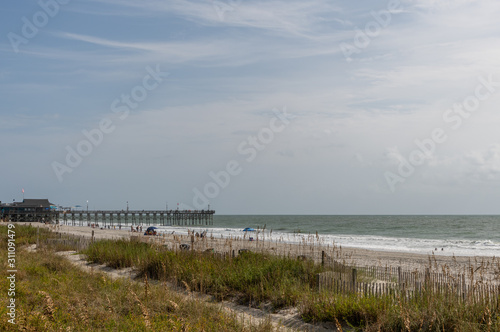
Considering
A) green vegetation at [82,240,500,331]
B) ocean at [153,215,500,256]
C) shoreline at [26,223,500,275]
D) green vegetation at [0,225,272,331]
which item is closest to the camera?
green vegetation at [0,225,272,331]

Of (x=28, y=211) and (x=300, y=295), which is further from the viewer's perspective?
(x=28, y=211)

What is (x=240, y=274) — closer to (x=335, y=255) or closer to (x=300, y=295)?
(x=300, y=295)

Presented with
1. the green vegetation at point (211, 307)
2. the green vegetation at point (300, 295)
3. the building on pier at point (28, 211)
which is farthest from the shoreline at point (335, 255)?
the building on pier at point (28, 211)

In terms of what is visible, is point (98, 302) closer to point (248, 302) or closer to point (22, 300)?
point (22, 300)

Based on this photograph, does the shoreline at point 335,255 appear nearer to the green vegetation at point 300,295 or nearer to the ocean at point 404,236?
the green vegetation at point 300,295

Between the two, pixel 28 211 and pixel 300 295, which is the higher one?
pixel 300 295

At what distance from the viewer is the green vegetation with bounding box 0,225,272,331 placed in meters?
6.14

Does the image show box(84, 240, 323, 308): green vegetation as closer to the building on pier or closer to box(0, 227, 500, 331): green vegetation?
box(0, 227, 500, 331): green vegetation

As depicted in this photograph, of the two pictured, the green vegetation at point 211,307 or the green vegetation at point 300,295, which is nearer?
the green vegetation at point 211,307

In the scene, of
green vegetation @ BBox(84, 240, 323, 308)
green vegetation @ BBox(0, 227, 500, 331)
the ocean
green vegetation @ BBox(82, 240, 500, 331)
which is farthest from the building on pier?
green vegetation @ BBox(0, 227, 500, 331)

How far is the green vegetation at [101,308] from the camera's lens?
20.1 feet

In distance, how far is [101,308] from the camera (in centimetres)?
711

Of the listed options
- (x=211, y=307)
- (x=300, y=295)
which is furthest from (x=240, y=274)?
(x=211, y=307)

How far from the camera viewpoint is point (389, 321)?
22.3ft
